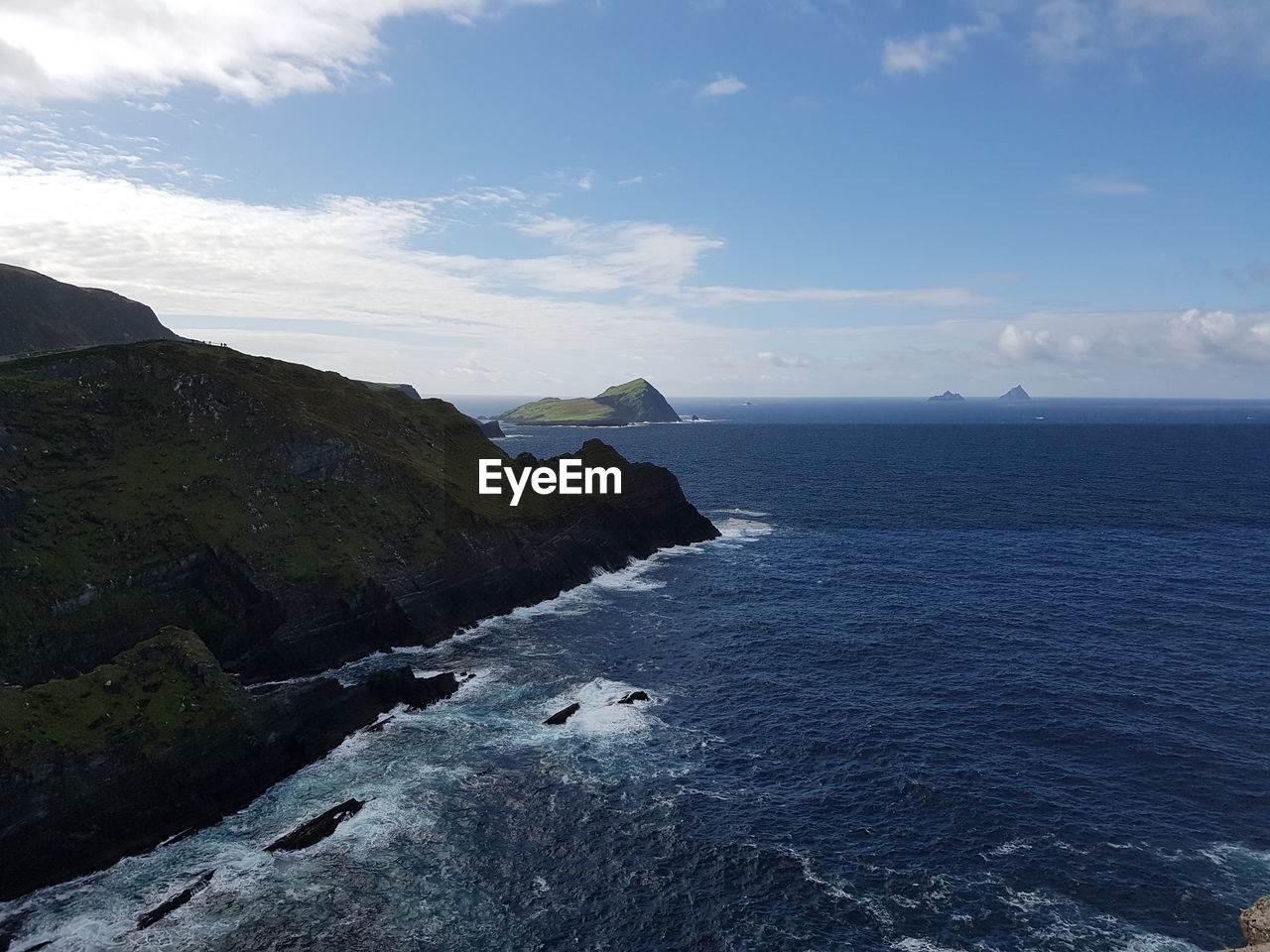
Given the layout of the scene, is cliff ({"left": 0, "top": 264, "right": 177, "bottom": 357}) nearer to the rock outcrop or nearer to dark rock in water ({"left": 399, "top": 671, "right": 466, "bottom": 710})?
dark rock in water ({"left": 399, "top": 671, "right": 466, "bottom": 710})

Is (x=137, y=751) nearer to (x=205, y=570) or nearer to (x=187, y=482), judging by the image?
(x=205, y=570)

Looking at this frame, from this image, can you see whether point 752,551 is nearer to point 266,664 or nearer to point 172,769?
point 266,664

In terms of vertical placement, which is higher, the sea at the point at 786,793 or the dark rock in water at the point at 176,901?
the sea at the point at 786,793

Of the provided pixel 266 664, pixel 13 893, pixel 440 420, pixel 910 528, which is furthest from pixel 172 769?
pixel 910 528

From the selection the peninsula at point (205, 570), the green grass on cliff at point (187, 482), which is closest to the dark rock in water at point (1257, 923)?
the peninsula at point (205, 570)

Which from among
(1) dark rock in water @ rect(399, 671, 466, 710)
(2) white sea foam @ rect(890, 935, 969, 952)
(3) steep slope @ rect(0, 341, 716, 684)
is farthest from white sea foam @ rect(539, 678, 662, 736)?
(2) white sea foam @ rect(890, 935, 969, 952)

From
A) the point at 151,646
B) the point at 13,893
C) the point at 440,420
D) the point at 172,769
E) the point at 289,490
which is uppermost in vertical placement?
the point at 440,420

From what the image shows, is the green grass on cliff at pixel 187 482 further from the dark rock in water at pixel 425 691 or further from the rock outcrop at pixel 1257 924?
the rock outcrop at pixel 1257 924
